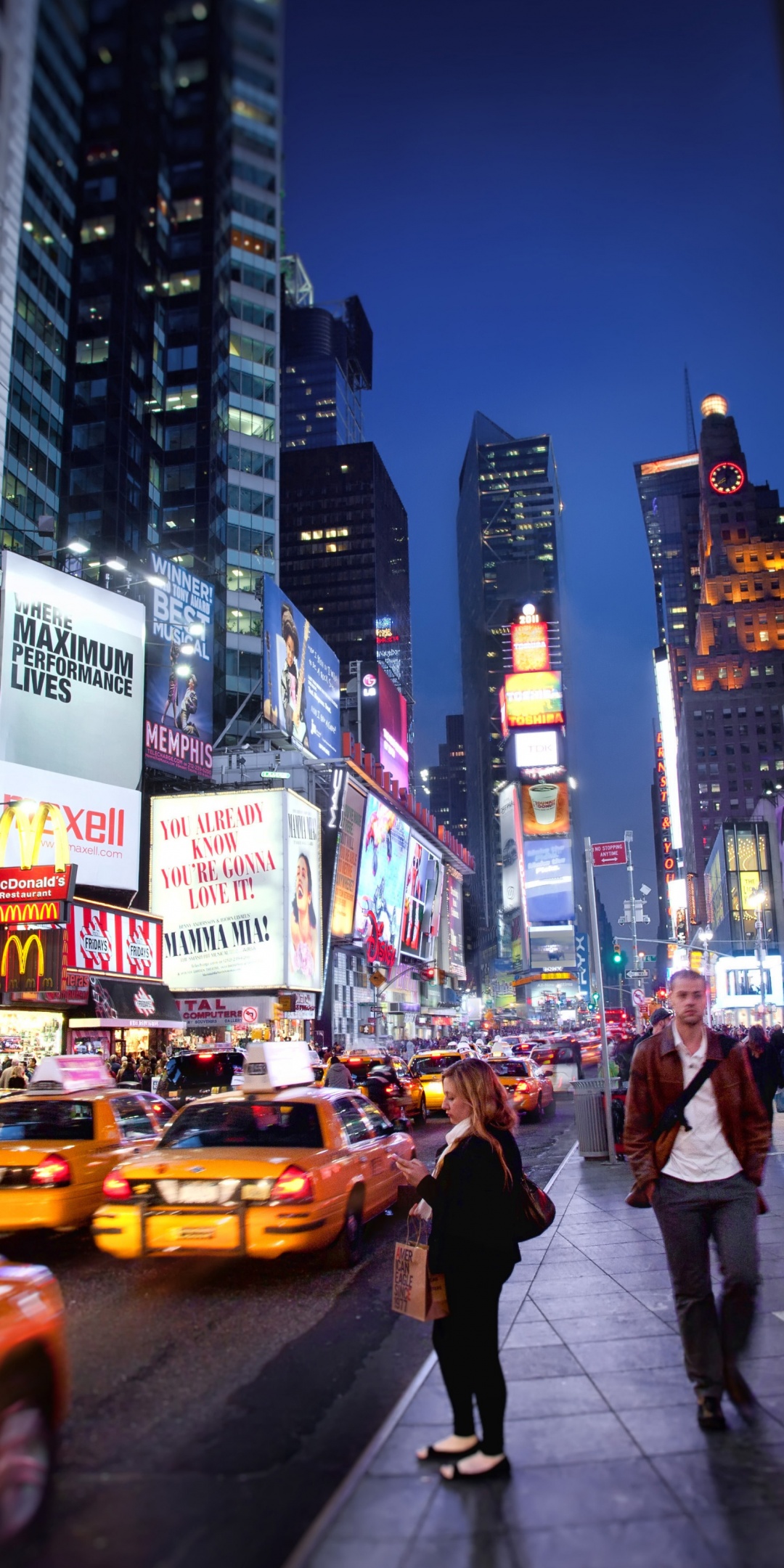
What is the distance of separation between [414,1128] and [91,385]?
220 ft

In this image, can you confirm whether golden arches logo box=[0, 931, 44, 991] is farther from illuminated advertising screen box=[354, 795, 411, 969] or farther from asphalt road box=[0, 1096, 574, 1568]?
illuminated advertising screen box=[354, 795, 411, 969]

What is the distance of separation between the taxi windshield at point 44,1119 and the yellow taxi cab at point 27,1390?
5.99m

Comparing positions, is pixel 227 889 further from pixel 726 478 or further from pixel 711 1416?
pixel 726 478

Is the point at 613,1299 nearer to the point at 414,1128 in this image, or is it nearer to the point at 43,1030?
the point at 414,1128

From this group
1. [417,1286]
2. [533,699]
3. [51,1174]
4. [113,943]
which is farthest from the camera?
[533,699]

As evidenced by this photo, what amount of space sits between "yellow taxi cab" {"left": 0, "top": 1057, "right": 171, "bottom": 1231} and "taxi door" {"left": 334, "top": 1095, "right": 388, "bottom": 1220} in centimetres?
229

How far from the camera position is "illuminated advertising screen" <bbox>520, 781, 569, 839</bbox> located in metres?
139

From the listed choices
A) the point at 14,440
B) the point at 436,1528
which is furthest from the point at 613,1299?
the point at 14,440

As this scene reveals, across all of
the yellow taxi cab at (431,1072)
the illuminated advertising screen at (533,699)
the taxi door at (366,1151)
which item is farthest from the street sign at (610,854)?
the illuminated advertising screen at (533,699)

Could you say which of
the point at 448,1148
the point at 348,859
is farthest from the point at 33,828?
the point at 348,859

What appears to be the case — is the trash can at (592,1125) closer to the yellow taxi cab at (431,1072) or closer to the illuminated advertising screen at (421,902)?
the yellow taxi cab at (431,1072)

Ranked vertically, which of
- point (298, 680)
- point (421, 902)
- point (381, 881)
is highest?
point (298, 680)

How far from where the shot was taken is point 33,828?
103ft

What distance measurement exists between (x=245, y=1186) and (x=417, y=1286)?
383cm
